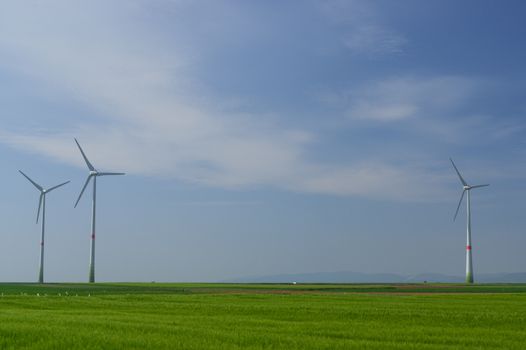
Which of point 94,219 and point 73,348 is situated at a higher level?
point 94,219

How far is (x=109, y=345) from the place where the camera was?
24672mm

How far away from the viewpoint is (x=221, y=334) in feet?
92.1

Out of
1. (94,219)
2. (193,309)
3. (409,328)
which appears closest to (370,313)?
(409,328)

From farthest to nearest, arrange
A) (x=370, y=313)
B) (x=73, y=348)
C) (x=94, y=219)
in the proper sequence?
(x=94, y=219) < (x=370, y=313) < (x=73, y=348)

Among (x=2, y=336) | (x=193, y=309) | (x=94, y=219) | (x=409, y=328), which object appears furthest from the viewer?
(x=94, y=219)

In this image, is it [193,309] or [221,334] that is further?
[193,309]

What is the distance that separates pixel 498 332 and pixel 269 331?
33.4 feet

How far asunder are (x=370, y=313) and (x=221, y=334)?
1547 centimetres

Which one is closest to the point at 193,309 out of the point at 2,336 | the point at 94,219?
the point at 2,336

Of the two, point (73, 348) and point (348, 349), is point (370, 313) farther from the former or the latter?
point (73, 348)

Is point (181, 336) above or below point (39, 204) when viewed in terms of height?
below

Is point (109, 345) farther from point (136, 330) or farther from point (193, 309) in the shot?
point (193, 309)

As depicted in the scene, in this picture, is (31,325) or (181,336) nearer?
(181,336)

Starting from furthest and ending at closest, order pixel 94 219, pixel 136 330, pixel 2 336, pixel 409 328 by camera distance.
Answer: pixel 94 219, pixel 409 328, pixel 136 330, pixel 2 336
